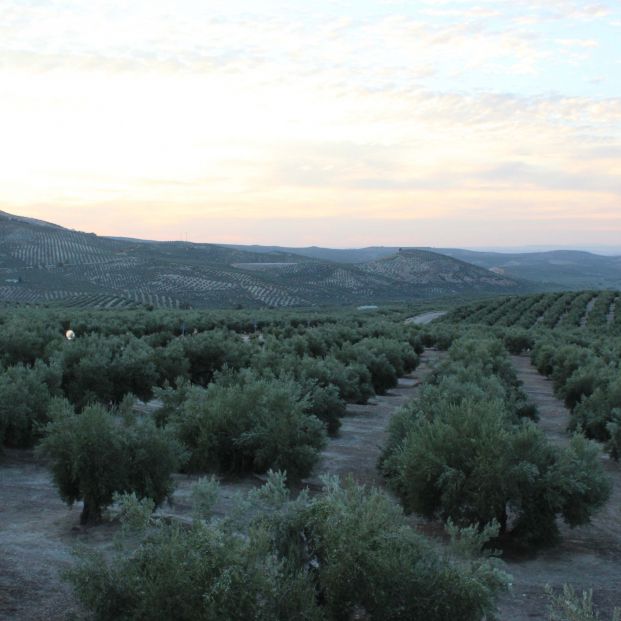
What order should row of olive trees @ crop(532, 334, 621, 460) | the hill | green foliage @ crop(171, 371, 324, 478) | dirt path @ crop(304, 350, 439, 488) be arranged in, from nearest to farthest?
green foliage @ crop(171, 371, 324, 478)
dirt path @ crop(304, 350, 439, 488)
row of olive trees @ crop(532, 334, 621, 460)
the hill

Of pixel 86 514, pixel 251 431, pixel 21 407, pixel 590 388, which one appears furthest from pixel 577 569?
pixel 590 388

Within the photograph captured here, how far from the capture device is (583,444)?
37.6 feet

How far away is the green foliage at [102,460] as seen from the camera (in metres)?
10.6

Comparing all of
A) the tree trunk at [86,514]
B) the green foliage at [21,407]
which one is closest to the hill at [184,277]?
the green foliage at [21,407]

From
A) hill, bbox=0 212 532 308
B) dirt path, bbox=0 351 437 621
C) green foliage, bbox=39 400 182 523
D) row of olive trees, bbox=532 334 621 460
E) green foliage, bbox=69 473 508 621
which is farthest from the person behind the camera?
hill, bbox=0 212 532 308

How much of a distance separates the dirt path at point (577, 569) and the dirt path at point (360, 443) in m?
2.87

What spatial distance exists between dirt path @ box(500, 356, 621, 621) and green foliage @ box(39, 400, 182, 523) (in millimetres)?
4964

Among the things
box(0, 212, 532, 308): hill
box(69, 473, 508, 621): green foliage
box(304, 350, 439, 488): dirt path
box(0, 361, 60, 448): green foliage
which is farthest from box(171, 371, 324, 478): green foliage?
box(0, 212, 532, 308): hill

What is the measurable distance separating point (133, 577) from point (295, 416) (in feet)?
24.8

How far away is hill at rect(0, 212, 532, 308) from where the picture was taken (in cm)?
10825

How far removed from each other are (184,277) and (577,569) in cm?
11763

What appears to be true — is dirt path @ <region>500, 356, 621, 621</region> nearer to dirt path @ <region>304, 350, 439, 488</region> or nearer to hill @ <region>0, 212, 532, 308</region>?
dirt path @ <region>304, 350, 439, 488</region>

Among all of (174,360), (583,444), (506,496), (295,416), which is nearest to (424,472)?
(506,496)

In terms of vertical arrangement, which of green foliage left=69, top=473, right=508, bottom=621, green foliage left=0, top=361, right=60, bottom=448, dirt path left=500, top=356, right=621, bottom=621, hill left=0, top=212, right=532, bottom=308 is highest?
green foliage left=69, top=473, right=508, bottom=621
